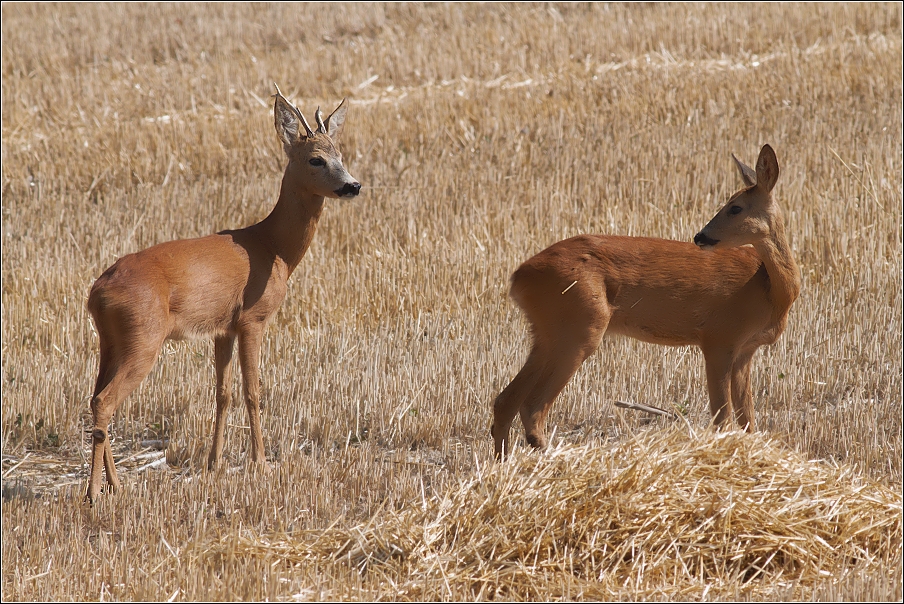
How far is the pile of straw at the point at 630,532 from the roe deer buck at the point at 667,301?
3.09ft

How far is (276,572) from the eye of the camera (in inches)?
172

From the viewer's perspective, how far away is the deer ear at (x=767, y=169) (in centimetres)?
589

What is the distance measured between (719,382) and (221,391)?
287 cm

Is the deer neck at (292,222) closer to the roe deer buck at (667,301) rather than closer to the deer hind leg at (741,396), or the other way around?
the roe deer buck at (667,301)

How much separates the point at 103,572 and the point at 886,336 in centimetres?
558

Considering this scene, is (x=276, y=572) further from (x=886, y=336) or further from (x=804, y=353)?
(x=886, y=336)

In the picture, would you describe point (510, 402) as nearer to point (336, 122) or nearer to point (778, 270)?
point (778, 270)

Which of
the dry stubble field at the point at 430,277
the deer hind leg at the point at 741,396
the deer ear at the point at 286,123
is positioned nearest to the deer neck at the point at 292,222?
the deer ear at the point at 286,123

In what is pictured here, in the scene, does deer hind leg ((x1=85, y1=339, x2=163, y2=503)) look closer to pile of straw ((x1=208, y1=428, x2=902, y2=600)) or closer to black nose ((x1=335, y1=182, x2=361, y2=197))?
pile of straw ((x1=208, y1=428, x2=902, y2=600))

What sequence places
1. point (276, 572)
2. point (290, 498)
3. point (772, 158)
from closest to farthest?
point (276, 572) → point (290, 498) → point (772, 158)

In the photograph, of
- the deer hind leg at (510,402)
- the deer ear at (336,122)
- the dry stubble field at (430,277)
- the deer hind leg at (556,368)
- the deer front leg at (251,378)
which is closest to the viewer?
the dry stubble field at (430,277)

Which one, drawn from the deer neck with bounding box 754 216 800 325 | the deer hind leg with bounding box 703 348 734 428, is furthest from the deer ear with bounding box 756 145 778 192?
the deer hind leg with bounding box 703 348 734 428

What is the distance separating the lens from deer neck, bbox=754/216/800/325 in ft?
19.7

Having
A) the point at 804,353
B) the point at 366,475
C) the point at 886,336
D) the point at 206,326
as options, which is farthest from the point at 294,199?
the point at 886,336
